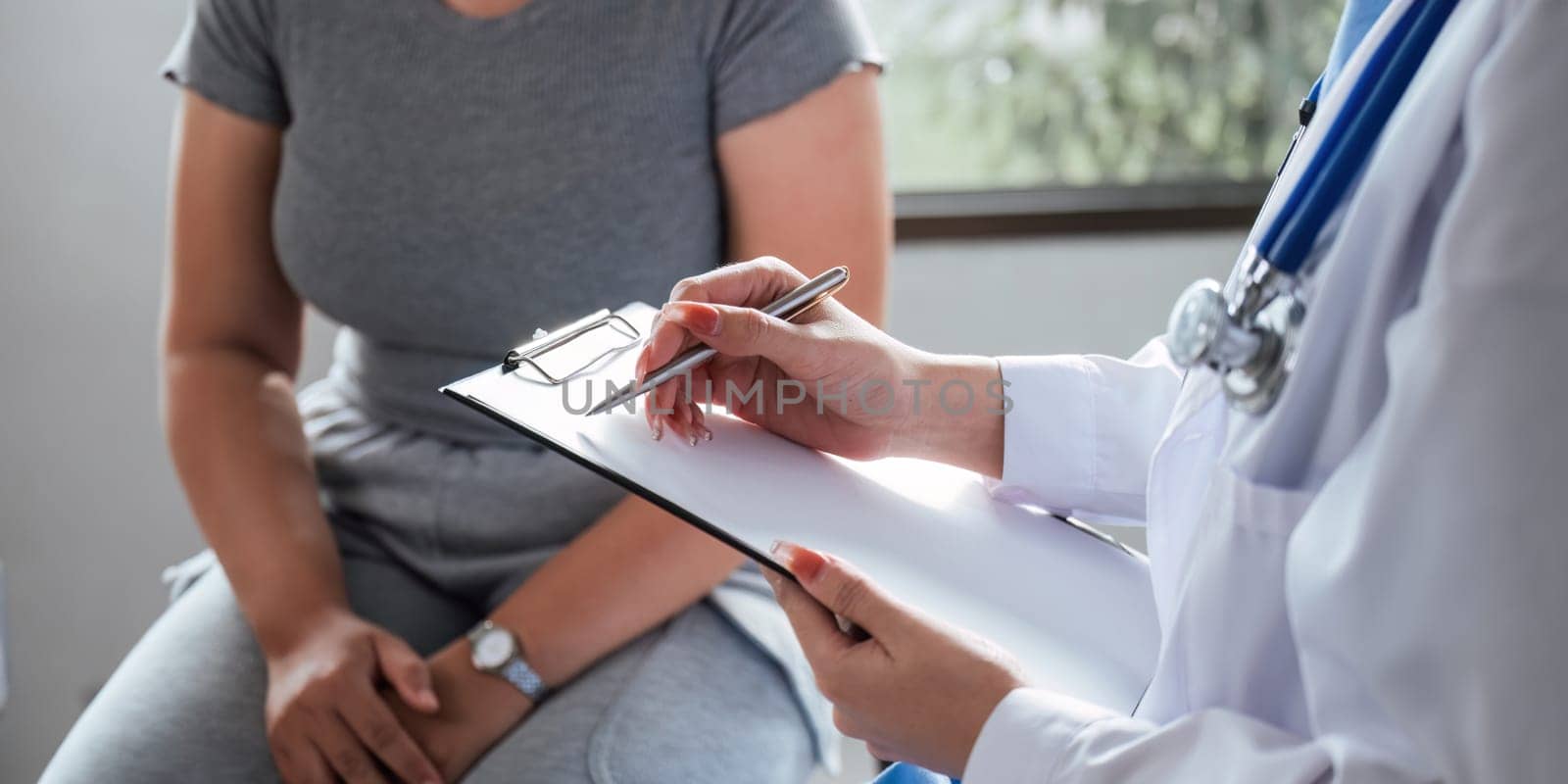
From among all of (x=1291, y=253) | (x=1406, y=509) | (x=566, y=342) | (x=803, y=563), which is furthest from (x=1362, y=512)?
(x=566, y=342)

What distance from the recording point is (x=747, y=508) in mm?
A: 700

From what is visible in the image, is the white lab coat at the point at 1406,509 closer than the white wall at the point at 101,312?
Yes

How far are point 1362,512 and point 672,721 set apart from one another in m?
0.57

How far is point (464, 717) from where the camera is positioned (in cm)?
95

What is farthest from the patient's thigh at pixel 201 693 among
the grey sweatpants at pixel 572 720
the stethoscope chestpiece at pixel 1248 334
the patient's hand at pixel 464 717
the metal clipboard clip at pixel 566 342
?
the stethoscope chestpiece at pixel 1248 334

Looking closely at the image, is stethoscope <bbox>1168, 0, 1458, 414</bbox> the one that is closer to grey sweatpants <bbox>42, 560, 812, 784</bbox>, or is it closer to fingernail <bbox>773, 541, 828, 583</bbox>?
fingernail <bbox>773, 541, 828, 583</bbox>

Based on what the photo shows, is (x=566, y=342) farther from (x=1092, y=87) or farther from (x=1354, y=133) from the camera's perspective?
(x=1092, y=87)

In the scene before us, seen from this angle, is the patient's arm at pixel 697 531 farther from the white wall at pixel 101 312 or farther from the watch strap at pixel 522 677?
the white wall at pixel 101 312

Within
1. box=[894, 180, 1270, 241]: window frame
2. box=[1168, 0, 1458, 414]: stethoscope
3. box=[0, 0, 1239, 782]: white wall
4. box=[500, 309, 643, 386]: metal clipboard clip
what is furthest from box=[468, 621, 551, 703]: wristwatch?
box=[894, 180, 1270, 241]: window frame

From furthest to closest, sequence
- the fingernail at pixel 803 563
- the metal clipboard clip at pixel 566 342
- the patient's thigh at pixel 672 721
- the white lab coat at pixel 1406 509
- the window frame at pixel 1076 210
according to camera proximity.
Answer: the window frame at pixel 1076 210, the patient's thigh at pixel 672 721, the metal clipboard clip at pixel 566 342, the fingernail at pixel 803 563, the white lab coat at pixel 1406 509

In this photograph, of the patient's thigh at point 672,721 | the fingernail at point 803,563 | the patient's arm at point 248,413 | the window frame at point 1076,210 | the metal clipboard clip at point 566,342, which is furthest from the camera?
the window frame at point 1076,210

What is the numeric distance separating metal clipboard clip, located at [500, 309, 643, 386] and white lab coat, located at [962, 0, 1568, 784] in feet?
1.13

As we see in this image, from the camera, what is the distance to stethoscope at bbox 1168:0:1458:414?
1.77 ft

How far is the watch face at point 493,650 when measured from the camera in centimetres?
96
